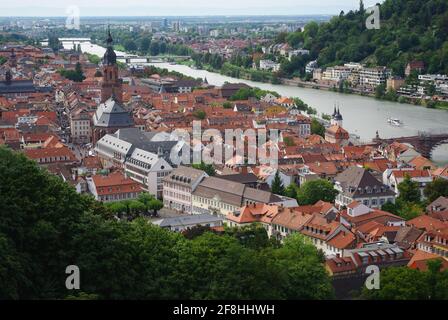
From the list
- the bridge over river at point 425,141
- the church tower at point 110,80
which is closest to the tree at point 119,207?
the bridge over river at point 425,141

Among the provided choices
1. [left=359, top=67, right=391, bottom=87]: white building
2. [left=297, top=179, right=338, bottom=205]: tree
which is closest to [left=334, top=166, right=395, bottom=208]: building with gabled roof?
[left=297, top=179, right=338, bottom=205]: tree

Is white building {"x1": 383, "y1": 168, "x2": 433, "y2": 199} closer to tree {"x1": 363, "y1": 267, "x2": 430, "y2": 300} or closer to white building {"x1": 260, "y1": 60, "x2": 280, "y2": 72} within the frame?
tree {"x1": 363, "y1": 267, "x2": 430, "y2": 300}

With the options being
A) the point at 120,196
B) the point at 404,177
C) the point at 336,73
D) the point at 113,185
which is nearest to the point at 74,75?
the point at 336,73

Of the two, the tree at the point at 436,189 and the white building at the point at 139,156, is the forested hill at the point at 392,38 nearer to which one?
the white building at the point at 139,156

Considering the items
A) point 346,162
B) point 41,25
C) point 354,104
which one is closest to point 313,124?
point 346,162

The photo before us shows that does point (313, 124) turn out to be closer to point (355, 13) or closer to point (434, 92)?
point (434, 92)
